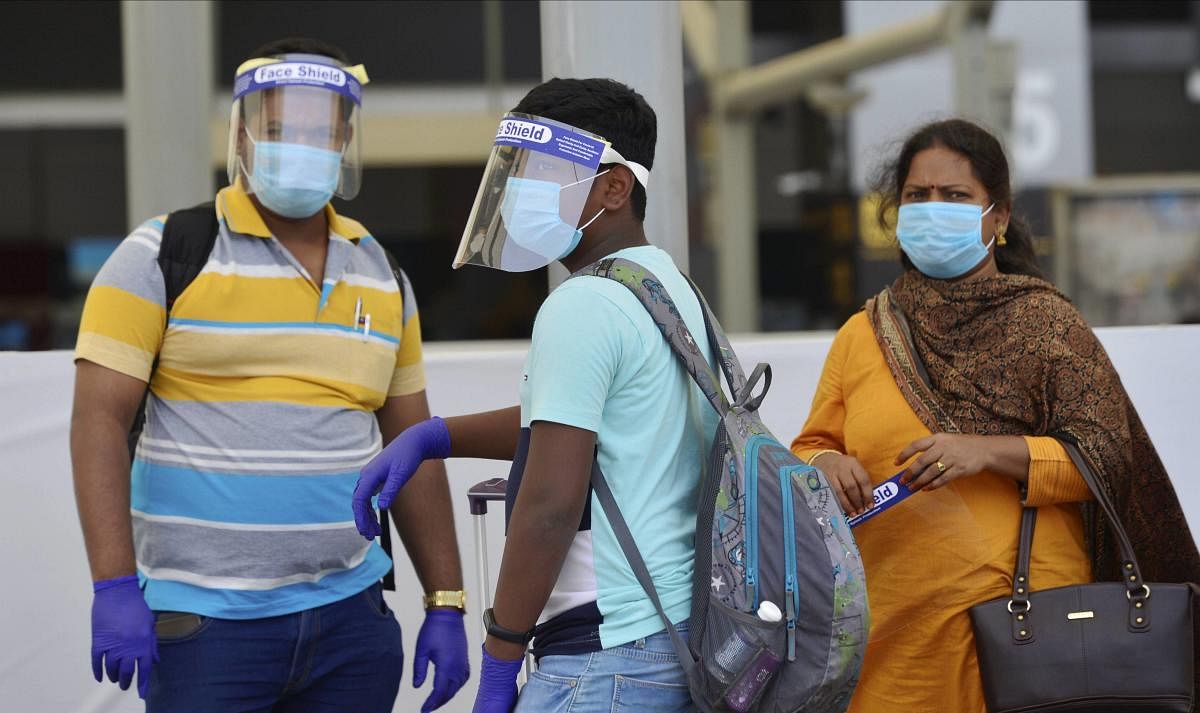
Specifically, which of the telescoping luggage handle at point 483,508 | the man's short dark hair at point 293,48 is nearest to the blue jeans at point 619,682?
the telescoping luggage handle at point 483,508

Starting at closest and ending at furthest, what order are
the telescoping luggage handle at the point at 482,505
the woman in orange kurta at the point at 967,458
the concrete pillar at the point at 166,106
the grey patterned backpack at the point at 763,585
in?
the grey patterned backpack at the point at 763,585 < the telescoping luggage handle at the point at 482,505 < the woman in orange kurta at the point at 967,458 < the concrete pillar at the point at 166,106

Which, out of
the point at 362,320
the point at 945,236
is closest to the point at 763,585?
the point at 362,320

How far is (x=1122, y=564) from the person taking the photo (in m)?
2.55

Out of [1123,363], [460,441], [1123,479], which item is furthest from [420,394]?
[1123,363]

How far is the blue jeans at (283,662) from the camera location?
92.7 inches

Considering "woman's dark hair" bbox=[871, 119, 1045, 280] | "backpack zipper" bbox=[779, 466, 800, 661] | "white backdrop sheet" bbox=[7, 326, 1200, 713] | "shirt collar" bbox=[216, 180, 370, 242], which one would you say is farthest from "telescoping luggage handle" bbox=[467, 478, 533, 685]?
"woman's dark hair" bbox=[871, 119, 1045, 280]

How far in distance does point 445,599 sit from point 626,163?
1.04m

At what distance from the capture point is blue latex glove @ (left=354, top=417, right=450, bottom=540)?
85.2 inches

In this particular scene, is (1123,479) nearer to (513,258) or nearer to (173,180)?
(513,258)

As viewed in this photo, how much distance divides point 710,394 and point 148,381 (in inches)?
40.3

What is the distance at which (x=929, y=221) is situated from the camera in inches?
111

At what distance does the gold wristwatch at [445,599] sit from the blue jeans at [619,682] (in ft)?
2.59

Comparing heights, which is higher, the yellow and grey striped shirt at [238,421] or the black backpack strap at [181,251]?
the black backpack strap at [181,251]

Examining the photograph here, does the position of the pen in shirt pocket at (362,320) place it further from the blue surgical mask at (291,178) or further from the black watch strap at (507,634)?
the black watch strap at (507,634)
